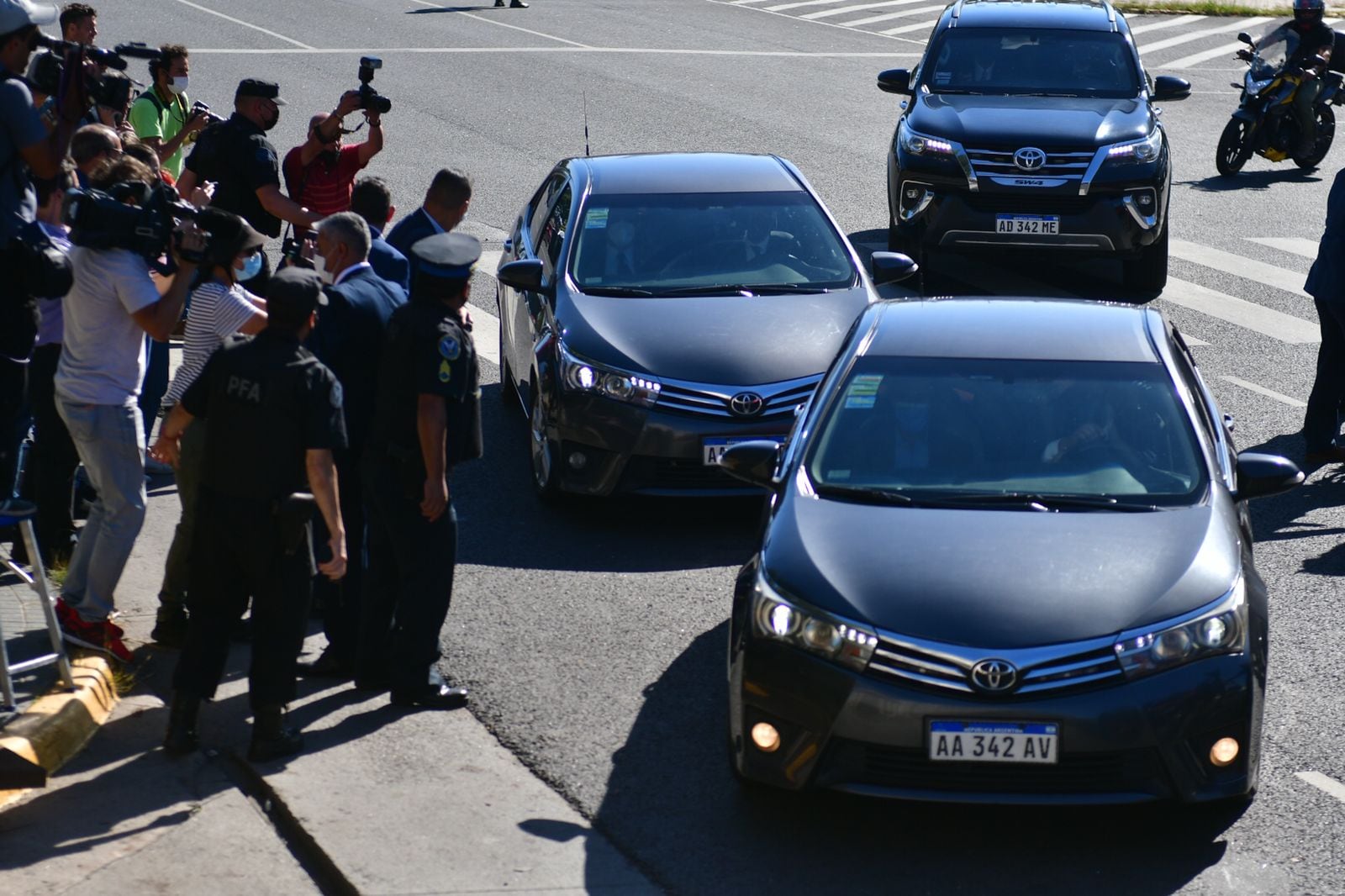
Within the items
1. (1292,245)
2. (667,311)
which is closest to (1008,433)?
(667,311)

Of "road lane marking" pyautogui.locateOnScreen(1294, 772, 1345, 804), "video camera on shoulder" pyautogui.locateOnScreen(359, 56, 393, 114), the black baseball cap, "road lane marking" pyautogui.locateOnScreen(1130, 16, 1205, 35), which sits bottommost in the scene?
"road lane marking" pyautogui.locateOnScreen(1130, 16, 1205, 35)

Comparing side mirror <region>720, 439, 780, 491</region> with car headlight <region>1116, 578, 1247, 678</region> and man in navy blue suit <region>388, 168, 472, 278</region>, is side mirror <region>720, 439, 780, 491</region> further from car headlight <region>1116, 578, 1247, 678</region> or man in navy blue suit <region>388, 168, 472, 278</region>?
man in navy blue suit <region>388, 168, 472, 278</region>

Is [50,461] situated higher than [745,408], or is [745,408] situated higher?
[50,461]

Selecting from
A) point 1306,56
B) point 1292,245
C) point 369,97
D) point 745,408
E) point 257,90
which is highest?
point 257,90

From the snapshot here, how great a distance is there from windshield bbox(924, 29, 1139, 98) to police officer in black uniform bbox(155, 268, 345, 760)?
387 inches

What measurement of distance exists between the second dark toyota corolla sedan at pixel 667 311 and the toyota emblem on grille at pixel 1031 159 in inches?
126

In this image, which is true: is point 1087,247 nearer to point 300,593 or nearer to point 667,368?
point 667,368

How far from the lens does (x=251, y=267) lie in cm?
736

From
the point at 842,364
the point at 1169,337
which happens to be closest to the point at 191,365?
the point at 842,364

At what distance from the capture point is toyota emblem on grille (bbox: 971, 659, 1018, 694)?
17.9ft

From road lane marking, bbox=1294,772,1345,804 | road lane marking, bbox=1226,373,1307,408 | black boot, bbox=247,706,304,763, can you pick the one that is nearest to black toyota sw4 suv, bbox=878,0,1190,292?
road lane marking, bbox=1226,373,1307,408

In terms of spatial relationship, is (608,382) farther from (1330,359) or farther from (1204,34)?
(1204,34)

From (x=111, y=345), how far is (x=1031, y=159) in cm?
855

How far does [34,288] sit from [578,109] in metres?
16.9
